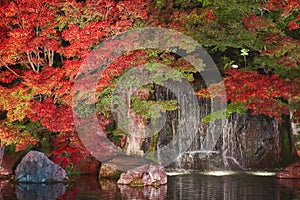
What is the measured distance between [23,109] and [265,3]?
32.6ft

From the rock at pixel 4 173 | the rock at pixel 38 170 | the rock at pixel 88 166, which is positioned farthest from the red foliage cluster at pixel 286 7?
the rock at pixel 4 173

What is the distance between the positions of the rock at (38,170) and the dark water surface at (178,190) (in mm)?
679

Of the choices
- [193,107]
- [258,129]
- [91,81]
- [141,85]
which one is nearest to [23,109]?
[91,81]

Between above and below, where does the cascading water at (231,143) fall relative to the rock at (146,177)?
above

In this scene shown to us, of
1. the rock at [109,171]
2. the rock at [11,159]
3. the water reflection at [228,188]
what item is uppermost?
the rock at [11,159]

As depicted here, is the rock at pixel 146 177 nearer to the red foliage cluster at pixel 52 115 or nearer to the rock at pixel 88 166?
the red foliage cluster at pixel 52 115

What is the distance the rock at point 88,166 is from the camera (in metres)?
21.5

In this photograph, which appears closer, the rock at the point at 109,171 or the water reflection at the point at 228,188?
the water reflection at the point at 228,188

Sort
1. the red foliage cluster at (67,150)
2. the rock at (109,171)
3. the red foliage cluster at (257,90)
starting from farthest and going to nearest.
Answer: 1. the rock at (109,171)
2. the red foliage cluster at (67,150)
3. the red foliage cluster at (257,90)

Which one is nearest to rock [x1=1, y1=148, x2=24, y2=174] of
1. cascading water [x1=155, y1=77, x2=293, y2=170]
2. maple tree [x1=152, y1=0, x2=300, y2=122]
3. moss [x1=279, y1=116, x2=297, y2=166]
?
cascading water [x1=155, y1=77, x2=293, y2=170]

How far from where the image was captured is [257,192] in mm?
14445

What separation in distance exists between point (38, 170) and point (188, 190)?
602 centimetres

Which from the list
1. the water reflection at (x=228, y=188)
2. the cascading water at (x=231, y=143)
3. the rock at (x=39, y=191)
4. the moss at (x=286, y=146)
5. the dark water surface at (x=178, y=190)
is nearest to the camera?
the water reflection at (x=228, y=188)

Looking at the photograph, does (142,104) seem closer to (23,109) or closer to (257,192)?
(23,109)
